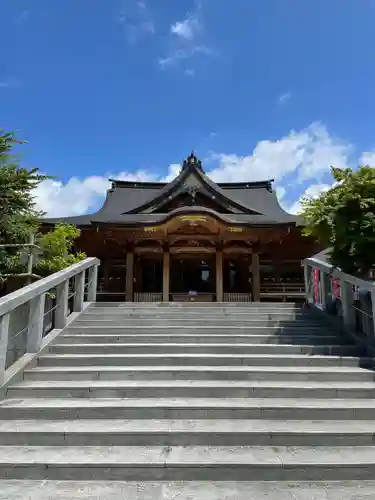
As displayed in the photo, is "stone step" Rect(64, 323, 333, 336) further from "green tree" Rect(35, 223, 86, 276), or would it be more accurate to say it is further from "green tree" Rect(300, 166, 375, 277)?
"green tree" Rect(35, 223, 86, 276)

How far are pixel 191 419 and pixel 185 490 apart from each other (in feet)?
2.80

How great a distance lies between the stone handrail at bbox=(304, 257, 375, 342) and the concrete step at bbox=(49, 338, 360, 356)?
0.55 meters

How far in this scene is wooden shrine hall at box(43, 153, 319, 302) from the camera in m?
12.1

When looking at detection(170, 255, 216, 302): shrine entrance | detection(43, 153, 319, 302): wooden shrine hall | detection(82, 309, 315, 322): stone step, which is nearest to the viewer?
detection(82, 309, 315, 322): stone step

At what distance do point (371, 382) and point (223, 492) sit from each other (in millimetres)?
2407

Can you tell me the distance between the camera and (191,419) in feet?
10.8

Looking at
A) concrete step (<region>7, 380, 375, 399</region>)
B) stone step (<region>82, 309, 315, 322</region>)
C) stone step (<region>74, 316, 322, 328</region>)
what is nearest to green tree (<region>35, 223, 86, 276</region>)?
stone step (<region>82, 309, 315, 322</region>)

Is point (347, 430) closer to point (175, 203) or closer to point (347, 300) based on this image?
point (347, 300)

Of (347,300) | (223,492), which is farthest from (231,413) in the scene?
(347,300)

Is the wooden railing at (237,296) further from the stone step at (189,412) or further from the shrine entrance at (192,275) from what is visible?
the stone step at (189,412)

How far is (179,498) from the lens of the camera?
7.67ft

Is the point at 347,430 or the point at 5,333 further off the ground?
the point at 5,333

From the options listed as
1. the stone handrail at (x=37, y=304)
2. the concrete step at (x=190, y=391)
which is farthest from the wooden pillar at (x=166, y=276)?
the concrete step at (x=190, y=391)

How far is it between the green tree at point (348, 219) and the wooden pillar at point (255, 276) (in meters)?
6.93
